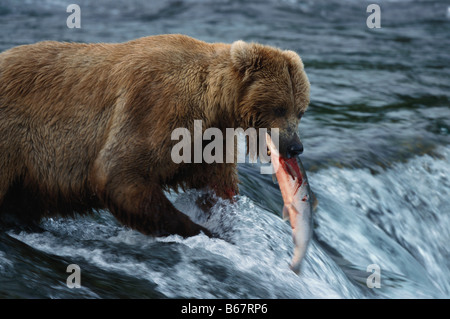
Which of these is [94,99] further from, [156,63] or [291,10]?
[291,10]

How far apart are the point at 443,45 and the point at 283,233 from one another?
28.7ft

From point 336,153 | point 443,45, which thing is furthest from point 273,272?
point 443,45

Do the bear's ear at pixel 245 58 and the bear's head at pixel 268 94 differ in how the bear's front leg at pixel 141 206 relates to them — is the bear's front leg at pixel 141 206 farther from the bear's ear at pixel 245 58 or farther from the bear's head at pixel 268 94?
the bear's ear at pixel 245 58

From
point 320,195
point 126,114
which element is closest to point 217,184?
point 126,114

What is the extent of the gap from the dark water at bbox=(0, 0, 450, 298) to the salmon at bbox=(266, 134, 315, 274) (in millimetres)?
451

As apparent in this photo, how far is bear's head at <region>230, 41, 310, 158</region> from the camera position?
4273mm

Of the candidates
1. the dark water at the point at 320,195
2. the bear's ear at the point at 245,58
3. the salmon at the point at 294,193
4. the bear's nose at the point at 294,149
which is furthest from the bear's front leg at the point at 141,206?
the bear's ear at the point at 245,58

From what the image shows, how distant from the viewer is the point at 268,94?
4.30 meters

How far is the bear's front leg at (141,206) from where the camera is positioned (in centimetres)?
423

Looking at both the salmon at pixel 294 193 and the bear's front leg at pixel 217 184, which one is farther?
the bear's front leg at pixel 217 184

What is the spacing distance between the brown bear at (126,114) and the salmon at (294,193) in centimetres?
11

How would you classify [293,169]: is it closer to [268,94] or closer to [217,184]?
[268,94]

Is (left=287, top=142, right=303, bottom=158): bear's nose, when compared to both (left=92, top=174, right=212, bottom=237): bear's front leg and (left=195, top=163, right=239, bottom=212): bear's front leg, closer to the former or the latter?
(left=195, top=163, right=239, bottom=212): bear's front leg

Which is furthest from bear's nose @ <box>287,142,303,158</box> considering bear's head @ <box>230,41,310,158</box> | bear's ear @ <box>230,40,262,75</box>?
bear's ear @ <box>230,40,262,75</box>
